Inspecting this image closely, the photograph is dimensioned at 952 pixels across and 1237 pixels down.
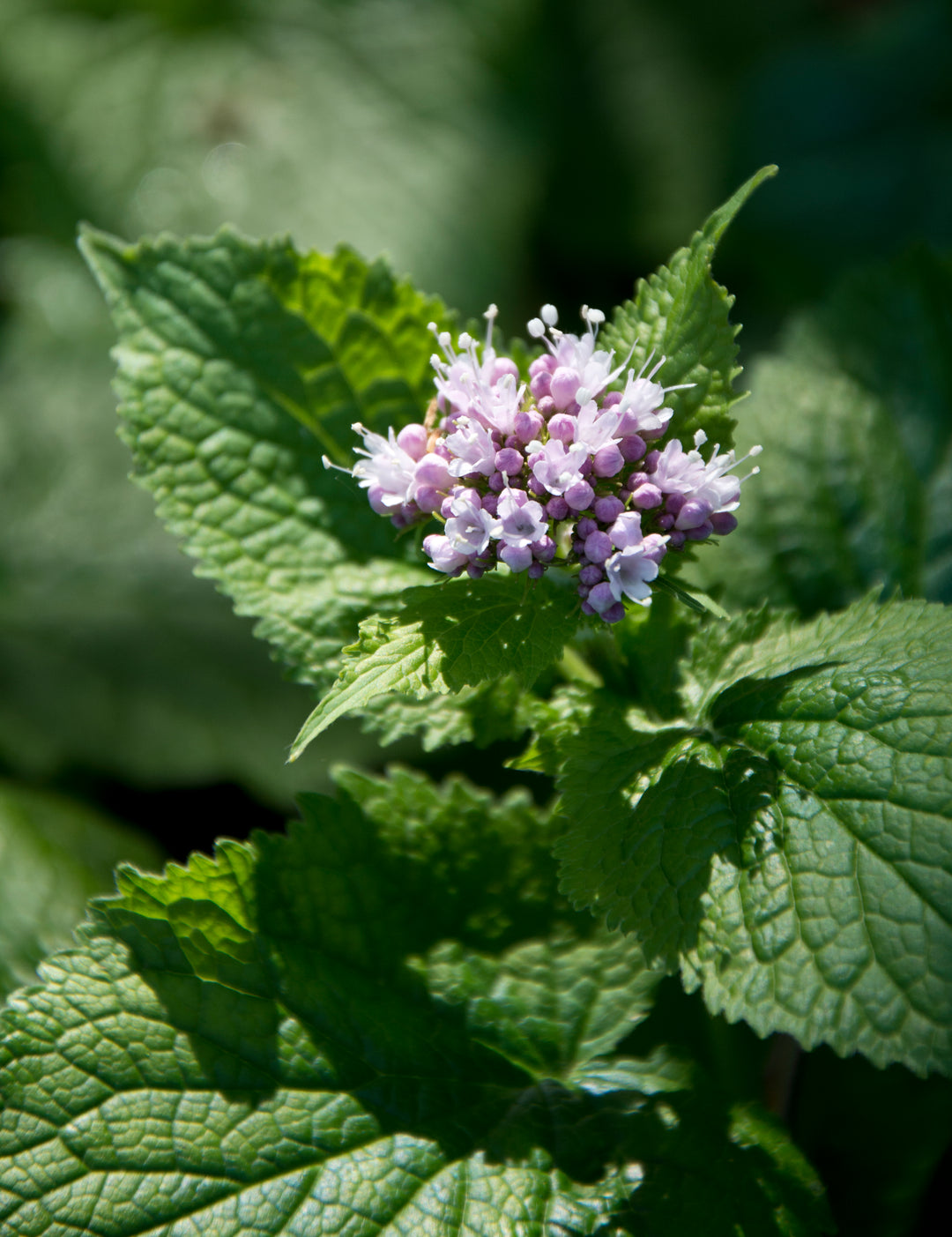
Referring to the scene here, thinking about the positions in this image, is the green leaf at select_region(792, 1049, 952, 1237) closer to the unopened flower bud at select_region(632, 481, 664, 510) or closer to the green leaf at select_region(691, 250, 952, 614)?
the green leaf at select_region(691, 250, 952, 614)

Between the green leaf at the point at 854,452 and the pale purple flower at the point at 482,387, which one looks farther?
the green leaf at the point at 854,452

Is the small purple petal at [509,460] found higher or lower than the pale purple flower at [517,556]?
higher

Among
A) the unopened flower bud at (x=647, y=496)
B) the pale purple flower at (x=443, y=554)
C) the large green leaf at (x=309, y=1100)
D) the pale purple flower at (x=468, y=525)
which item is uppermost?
the unopened flower bud at (x=647, y=496)

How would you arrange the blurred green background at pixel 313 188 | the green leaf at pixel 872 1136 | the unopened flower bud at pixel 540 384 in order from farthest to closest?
the blurred green background at pixel 313 188
the green leaf at pixel 872 1136
the unopened flower bud at pixel 540 384

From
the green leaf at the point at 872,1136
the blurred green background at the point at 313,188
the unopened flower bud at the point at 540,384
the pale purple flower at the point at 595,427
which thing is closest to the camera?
the pale purple flower at the point at 595,427

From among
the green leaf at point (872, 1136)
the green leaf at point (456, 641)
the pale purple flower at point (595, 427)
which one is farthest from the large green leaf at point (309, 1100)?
the pale purple flower at point (595, 427)

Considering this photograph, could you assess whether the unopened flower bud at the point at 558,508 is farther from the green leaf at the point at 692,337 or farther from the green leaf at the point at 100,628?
the green leaf at the point at 100,628

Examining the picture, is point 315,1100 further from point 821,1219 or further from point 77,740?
point 77,740

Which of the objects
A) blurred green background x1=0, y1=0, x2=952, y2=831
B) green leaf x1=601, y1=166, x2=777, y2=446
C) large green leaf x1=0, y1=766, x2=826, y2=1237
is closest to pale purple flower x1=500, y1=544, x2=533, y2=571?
green leaf x1=601, y1=166, x2=777, y2=446
